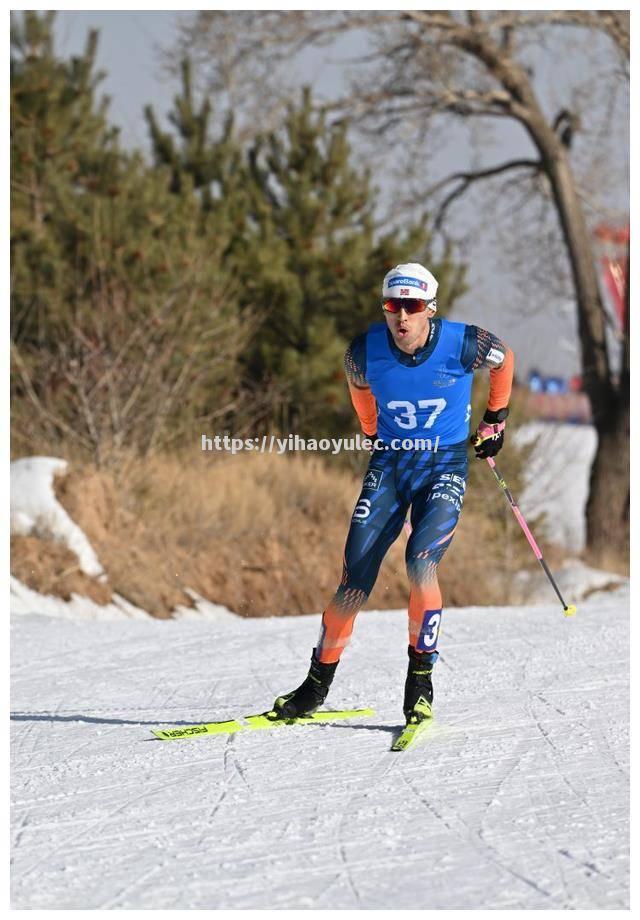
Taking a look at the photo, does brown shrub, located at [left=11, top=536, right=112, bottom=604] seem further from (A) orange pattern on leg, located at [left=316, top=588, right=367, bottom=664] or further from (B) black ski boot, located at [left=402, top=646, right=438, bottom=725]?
(B) black ski boot, located at [left=402, top=646, right=438, bottom=725]

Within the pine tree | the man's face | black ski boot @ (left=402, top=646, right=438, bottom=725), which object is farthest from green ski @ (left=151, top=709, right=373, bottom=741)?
the pine tree

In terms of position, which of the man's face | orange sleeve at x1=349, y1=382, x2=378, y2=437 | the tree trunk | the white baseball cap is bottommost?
the tree trunk

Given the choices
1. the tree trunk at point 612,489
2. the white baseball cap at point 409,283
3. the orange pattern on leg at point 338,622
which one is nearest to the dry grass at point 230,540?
the tree trunk at point 612,489

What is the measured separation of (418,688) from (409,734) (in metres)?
0.24

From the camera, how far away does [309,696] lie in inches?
222

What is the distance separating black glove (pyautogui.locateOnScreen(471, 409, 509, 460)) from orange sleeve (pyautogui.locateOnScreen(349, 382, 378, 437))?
0.46 metres

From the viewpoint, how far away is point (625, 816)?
4262mm

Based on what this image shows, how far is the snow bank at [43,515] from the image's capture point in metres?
11.1

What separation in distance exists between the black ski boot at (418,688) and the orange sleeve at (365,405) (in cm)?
100

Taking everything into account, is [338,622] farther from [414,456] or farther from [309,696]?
[414,456]

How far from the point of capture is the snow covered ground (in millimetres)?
3748

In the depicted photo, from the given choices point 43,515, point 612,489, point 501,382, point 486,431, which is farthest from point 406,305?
point 612,489
